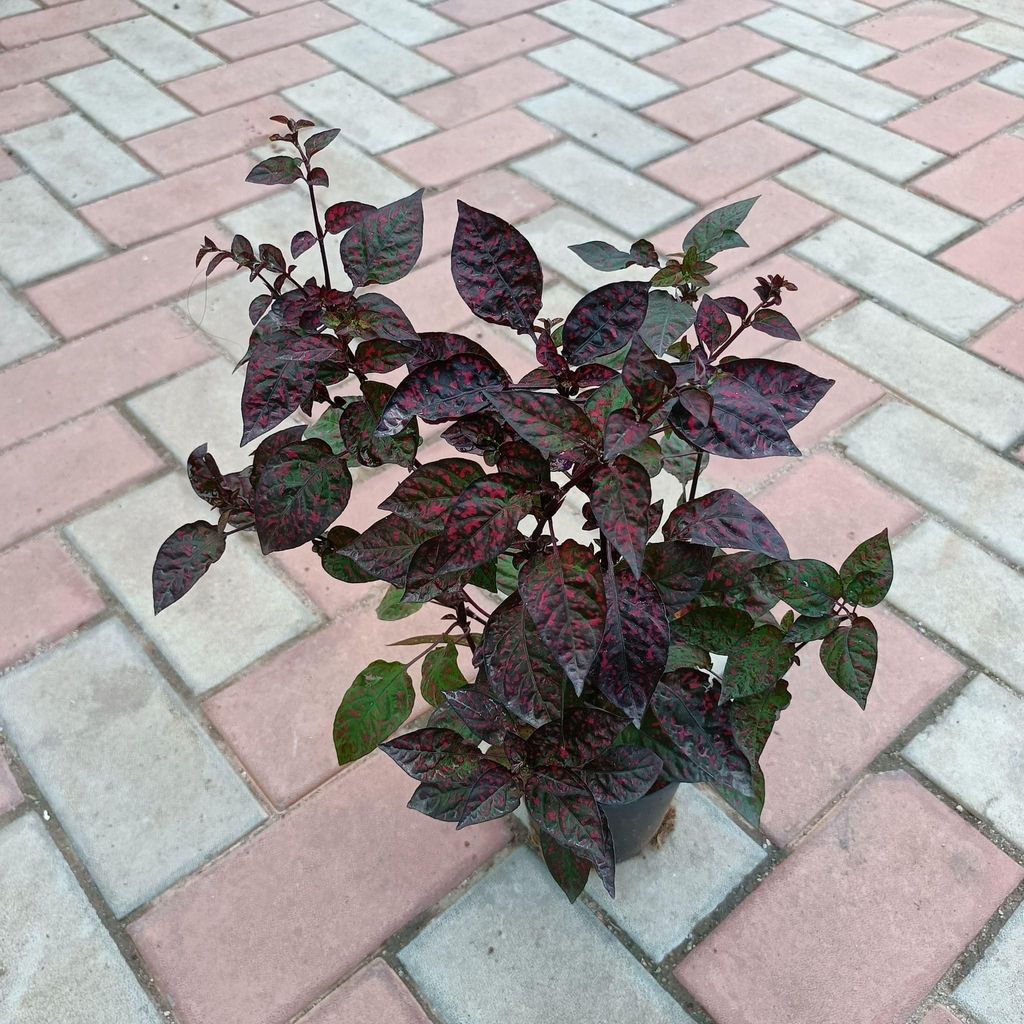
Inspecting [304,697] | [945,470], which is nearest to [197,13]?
[304,697]

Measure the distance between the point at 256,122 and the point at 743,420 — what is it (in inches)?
95.9

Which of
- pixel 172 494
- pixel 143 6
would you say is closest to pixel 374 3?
pixel 143 6

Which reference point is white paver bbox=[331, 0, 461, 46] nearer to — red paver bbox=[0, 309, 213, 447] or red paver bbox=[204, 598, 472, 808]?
red paver bbox=[0, 309, 213, 447]

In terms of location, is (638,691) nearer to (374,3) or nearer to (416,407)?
(416,407)

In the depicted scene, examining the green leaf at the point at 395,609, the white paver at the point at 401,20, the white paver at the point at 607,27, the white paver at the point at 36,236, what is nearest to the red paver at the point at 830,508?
the green leaf at the point at 395,609

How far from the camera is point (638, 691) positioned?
908mm

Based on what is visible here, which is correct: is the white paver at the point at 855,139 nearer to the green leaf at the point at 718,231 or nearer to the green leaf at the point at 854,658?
the green leaf at the point at 718,231

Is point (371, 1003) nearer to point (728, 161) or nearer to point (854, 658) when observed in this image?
point (854, 658)

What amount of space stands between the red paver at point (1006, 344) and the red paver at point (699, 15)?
1.55 metres

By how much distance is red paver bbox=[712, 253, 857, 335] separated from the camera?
2.32 meters

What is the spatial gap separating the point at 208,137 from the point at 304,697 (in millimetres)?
1808

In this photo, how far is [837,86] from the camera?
3.07 m

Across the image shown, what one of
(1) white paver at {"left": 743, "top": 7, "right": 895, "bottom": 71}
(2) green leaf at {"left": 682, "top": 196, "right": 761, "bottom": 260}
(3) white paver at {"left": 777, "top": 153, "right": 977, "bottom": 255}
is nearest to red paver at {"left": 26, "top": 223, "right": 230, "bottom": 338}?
(3) white paver at {"left": 777, "top": 153, "right": 977, "bottom": 255}

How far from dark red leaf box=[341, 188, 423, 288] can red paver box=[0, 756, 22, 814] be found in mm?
1037
